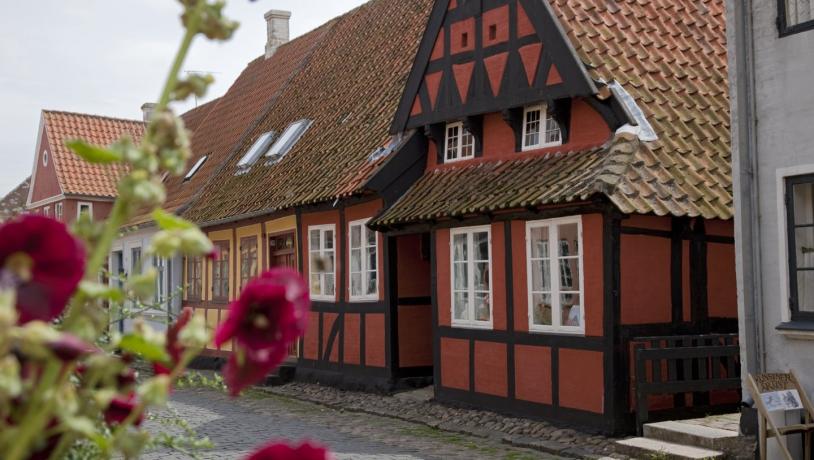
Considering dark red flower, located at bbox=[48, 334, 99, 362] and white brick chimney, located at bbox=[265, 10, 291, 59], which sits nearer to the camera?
dark red flower, located at bbox=[48, 334, 99, 362]

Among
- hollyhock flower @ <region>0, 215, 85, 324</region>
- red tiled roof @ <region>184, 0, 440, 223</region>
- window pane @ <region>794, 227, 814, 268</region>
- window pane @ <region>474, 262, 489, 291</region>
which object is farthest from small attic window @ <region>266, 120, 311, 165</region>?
hollyhock flower @ <region>0, 215, 85, 324</region>

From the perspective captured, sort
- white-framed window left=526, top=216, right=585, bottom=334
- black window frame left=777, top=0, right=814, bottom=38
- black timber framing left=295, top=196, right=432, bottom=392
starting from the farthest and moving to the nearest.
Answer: black timber framing left=295, top=196, right=432, bottom=392, white-framed window left=526, top=216, right=585, bottom=334, black window frame left=777, top=0, right=814, bottom=38

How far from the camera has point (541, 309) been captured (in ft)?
39.0

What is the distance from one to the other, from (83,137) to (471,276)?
68.7ft

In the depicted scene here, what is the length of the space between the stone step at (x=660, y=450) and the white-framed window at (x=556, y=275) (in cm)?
166

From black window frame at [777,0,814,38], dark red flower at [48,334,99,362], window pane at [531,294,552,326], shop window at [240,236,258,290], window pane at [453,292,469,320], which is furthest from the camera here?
shop window at [240,236,258,290]

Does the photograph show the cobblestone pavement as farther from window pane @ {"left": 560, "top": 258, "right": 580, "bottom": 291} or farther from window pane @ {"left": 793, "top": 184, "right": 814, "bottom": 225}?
window pane @ {"left": 793, "top": 184, "right": 814, "bottom": 225}

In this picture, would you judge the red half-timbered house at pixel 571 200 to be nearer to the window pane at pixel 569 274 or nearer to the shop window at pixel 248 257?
the window pane at pixel 569 274

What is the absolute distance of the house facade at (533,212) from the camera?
36.5ft

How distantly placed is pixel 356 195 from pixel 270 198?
10.4ft

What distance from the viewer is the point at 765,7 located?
30.0 feet

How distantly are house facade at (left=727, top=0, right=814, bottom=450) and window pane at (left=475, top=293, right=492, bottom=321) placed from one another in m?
4.16

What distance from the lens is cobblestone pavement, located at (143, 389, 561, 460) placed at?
1045 cm

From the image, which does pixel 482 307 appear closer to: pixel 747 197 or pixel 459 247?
pixel 459 247
